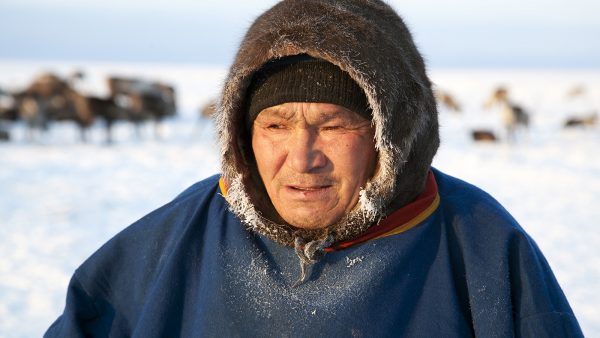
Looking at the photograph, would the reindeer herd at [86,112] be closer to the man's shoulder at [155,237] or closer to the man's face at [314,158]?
the man's shoulder at [155,237]

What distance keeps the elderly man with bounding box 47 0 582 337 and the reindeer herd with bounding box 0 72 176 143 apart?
42.2 ft

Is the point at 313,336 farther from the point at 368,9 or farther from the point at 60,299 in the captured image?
the point at 60,299

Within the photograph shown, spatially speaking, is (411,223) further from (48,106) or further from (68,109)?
(48,106)

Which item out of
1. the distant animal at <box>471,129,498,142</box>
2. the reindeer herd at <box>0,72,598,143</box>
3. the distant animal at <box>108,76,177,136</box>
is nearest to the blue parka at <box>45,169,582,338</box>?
the reindeer herd at <box>0,72,598,143</box>

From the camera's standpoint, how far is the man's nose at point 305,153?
1.48 meters

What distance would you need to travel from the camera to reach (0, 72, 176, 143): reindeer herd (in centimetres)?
1466

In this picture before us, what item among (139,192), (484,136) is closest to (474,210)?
(139,192)

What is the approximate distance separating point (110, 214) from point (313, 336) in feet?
18.5

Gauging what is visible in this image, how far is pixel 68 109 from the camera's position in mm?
15430

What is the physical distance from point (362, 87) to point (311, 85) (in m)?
0.11

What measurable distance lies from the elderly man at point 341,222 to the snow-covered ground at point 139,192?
0.22 m

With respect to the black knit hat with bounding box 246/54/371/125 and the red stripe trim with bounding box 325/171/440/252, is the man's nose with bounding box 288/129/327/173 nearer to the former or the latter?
the black knit hat with bounding box 246/54/371/125

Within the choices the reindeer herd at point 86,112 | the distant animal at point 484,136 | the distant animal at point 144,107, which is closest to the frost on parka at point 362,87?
the reindeer herd at point 86,112

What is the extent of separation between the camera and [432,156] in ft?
5.24
